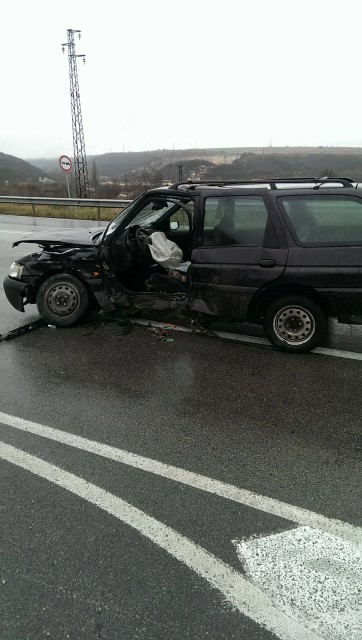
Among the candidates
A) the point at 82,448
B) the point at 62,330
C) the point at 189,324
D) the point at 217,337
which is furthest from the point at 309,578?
the point at 62,330

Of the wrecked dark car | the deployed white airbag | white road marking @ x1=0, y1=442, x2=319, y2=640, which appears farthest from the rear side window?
white road marking @ x1=0, y1=442, x2=319, y2=640

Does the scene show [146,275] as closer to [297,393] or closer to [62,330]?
[62,330]

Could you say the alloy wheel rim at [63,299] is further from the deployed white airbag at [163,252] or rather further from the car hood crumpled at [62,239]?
the deployed white airbag at [163,252]

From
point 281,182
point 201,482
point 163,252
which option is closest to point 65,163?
point 163,252

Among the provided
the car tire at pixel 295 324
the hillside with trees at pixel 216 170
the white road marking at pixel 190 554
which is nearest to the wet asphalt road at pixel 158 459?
the white road marking at pixel 190 554

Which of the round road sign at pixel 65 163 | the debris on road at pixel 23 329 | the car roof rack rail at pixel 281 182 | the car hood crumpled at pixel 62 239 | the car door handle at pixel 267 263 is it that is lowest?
the debris on road at pixel 23 329

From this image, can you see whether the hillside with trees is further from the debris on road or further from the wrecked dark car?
the debris on road

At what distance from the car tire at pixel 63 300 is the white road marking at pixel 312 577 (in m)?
3.67

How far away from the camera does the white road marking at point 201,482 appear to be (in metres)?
2.24

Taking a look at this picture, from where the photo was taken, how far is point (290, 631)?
5.56 feet

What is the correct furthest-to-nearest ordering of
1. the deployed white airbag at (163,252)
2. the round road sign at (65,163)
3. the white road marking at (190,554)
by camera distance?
the round road sign at (65,163)
the deployed white airbag at (163,252)
the white road marking at (190,554)

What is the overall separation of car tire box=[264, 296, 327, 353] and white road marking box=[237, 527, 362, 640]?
236 centimetres

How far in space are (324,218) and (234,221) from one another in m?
0.89

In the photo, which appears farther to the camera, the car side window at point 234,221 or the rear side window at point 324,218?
the car side window at point 234,221
